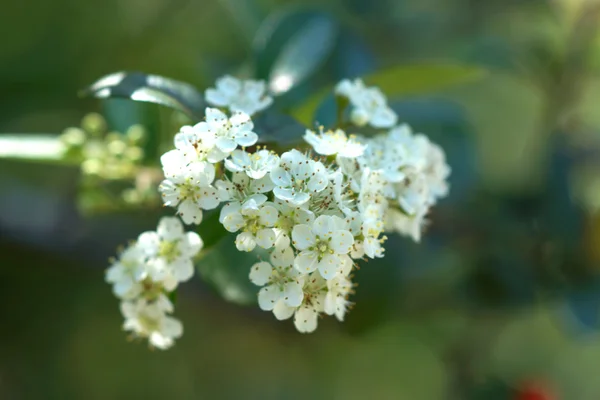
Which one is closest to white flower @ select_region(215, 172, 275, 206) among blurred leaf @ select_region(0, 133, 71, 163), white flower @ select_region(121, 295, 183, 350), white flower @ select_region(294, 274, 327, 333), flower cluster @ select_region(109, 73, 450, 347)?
flower cluster @ select_region(109, 73, 450, 347)

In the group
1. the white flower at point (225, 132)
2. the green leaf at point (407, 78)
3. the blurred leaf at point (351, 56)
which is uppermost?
the blurred leaf at point (351, 56)

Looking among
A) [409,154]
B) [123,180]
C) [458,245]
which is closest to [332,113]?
[409,154]

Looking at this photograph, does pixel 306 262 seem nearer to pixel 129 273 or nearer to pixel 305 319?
pixel 305 319

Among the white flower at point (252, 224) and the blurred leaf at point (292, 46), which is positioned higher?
the blurred leaf at point (292, 46)

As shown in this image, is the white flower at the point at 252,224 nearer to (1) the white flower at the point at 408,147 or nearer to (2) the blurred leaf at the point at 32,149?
(1) the white flower at the point at 408,147

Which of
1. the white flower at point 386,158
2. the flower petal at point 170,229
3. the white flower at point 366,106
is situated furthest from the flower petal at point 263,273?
the white flower at point 366,106

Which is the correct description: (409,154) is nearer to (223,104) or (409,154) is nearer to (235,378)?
(223,104)

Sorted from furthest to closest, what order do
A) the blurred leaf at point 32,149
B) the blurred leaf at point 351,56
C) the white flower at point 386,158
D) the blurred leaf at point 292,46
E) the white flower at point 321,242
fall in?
1. the blurred leaf at point 351,56
2. the blurred leaf at point 292,46
3. the blurred leaf at point 32,149
4. the white flower at point 386,158
5. the white flower at point 321,242

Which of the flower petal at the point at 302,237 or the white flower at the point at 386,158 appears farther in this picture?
the white flower at the point at 386,158
